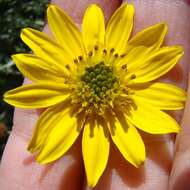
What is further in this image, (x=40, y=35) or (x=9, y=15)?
(x=9, y=15)

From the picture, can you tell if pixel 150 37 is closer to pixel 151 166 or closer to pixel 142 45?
pixel 142 45

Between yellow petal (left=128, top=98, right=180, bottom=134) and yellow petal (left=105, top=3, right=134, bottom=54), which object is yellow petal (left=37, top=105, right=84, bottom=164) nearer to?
yellow petal (left=128, top=98, right=180, bottom=134)

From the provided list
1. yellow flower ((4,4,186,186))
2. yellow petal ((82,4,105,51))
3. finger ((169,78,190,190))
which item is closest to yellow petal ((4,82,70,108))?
yellow flower ((4,4,186,186))

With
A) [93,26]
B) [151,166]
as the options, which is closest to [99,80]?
[93,26]

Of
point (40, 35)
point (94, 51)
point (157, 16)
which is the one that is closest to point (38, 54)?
point (40, 35)

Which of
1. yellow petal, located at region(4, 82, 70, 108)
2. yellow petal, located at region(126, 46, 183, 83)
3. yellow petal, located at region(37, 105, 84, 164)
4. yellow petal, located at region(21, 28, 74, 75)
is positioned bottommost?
yellow petal, located at region(37, 105, 84, 164)

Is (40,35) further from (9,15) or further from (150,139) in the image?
(9,15)

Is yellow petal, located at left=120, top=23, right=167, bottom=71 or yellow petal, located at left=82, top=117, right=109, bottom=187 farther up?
yellow petal, located at left=120, top=23, right=167, bottom=71
